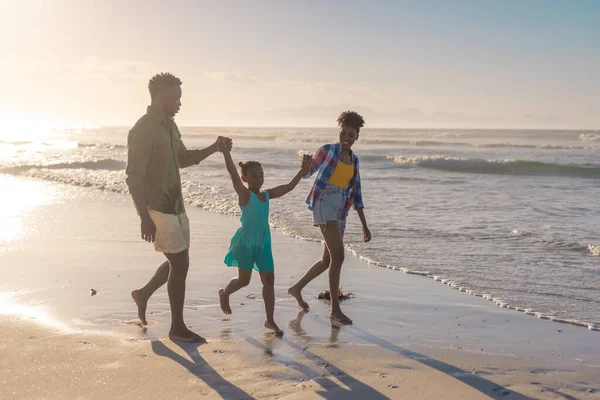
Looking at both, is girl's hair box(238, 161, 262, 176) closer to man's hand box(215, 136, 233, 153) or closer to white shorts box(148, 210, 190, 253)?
man's hand box(215, 136, 233, 153)

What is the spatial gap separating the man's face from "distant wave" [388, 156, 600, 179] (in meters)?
21.7

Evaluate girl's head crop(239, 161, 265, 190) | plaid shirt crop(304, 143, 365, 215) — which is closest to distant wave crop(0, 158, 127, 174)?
plaid shirt crop(304, 143, 365, 215)

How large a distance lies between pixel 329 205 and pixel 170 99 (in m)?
1.70

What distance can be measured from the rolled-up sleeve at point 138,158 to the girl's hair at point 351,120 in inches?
71.1

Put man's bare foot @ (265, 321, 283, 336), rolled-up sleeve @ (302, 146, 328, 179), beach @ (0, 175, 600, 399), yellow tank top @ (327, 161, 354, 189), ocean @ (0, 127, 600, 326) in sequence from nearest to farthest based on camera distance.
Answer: beach @ (0, 175, 600, 399), man's bare foot @ (265, 321, 283, 336), rolled-up sleeve @ (302, 146, 328, 179), yellow tank top @ (327, 161, 354, 189), ocean @ (0, 127, 600, 326)

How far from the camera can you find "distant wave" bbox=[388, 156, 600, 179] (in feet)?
80.7

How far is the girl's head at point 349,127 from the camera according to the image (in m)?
5.52

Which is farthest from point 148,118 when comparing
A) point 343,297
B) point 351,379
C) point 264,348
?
point 343,297

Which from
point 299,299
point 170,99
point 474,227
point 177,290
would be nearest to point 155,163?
point 170,99

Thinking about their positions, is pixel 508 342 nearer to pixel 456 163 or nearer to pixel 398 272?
pixel 398 272

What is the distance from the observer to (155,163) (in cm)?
461

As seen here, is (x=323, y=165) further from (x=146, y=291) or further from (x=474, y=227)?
(x=474, y=227)

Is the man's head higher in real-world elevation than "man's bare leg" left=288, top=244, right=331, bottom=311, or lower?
higher

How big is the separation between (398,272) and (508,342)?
99.2 inches
